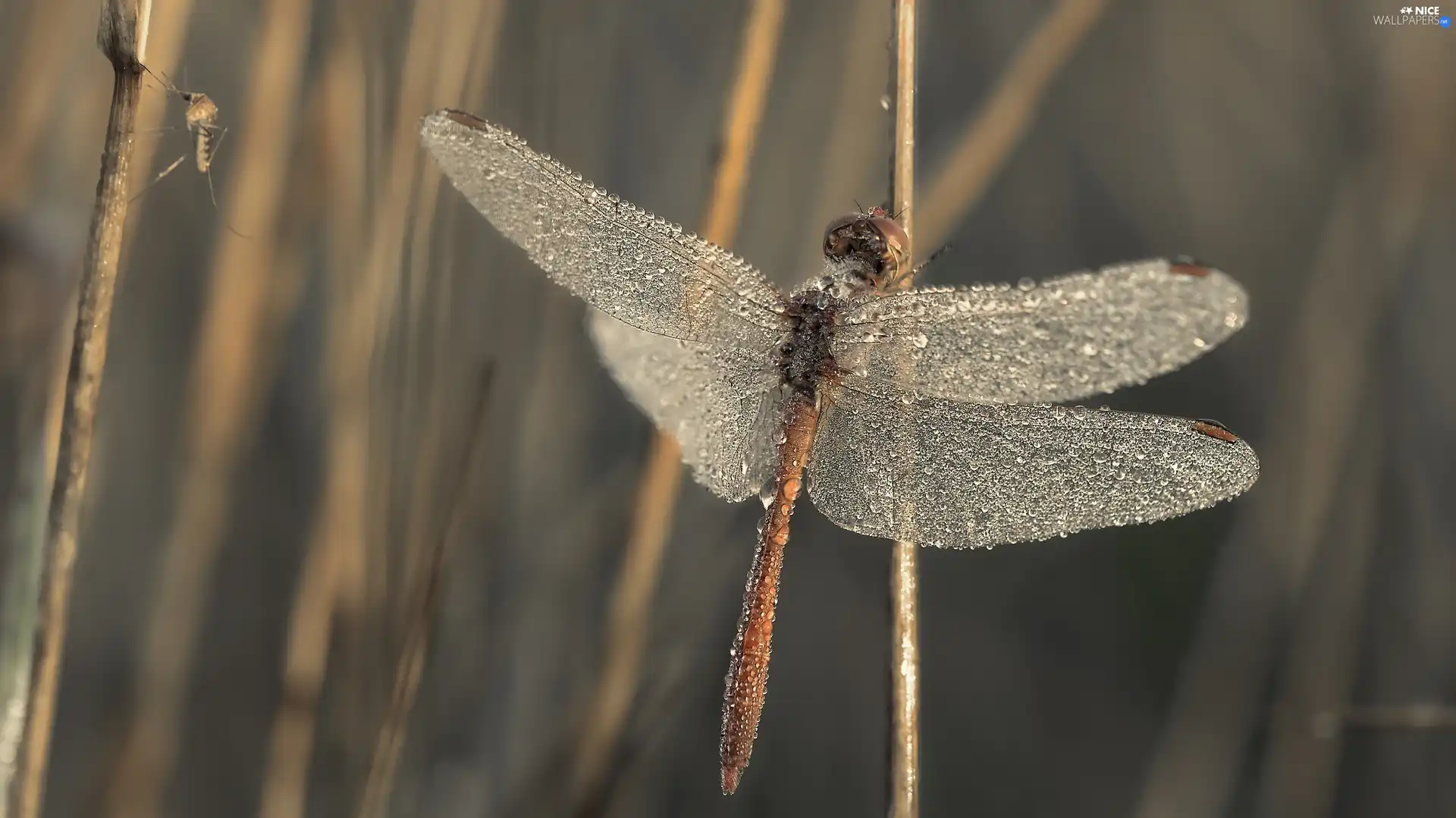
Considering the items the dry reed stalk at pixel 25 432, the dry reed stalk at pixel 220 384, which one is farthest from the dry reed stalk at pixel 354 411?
the dry reed stalk at pixel 25 432

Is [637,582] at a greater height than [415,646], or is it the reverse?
[637,582]

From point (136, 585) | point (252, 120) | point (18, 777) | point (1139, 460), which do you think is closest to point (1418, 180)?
point (1139, 460)

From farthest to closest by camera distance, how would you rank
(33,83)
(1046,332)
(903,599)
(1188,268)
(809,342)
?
(33,83)
(809,342)
(903,599)
(1046,332)
(1188,268)

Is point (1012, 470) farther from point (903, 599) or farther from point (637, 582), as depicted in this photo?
point (637, 582)

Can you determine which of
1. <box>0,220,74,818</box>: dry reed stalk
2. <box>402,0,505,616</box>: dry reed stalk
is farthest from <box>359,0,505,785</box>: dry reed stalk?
<box>0,220,74,818</box>: dry reed stalk

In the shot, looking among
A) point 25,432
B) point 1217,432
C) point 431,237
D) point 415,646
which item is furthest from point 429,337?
point 1217,432

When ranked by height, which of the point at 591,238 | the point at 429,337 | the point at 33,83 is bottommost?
the point at 429,337

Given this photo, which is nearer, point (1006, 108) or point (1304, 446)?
point (1006, 108)
